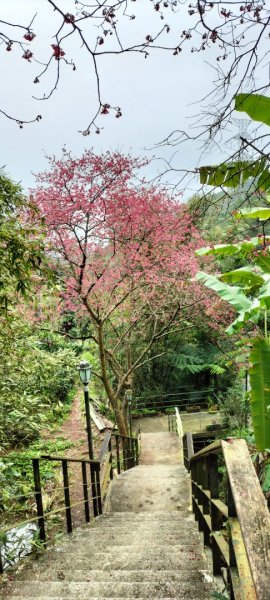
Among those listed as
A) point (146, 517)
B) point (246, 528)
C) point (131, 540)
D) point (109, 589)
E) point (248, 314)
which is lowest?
point (146, 517)

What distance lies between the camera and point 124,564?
128 inches

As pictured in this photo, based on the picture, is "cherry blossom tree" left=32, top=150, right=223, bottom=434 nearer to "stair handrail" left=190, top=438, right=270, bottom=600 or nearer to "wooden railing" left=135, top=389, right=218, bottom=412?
"stair handrail" left=190, top=438, right=270, bottom=600

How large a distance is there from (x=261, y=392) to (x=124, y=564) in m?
1.96

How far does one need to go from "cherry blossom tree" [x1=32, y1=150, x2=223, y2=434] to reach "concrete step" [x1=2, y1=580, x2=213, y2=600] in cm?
457

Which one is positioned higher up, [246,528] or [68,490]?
[246,528]

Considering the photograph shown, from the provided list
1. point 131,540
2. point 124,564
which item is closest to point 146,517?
point 131,540

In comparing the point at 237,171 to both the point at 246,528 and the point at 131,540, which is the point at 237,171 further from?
the point at 131,540

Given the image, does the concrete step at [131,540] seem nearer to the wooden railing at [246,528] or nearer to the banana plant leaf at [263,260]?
the wooden railing at [246,528]

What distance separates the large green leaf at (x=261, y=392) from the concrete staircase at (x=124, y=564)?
1142 millimetres

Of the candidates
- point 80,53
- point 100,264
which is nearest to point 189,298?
point 100,264

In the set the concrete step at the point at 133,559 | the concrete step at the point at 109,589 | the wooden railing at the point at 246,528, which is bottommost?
the concrete step at the point at 133,559

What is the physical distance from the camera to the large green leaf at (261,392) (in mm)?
3633

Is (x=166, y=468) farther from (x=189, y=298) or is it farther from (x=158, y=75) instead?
(x=158, y=75)

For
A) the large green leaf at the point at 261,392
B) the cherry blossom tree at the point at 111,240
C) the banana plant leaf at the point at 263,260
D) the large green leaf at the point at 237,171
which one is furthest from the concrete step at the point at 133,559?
the cherry blossom tree at the point at 111,240
